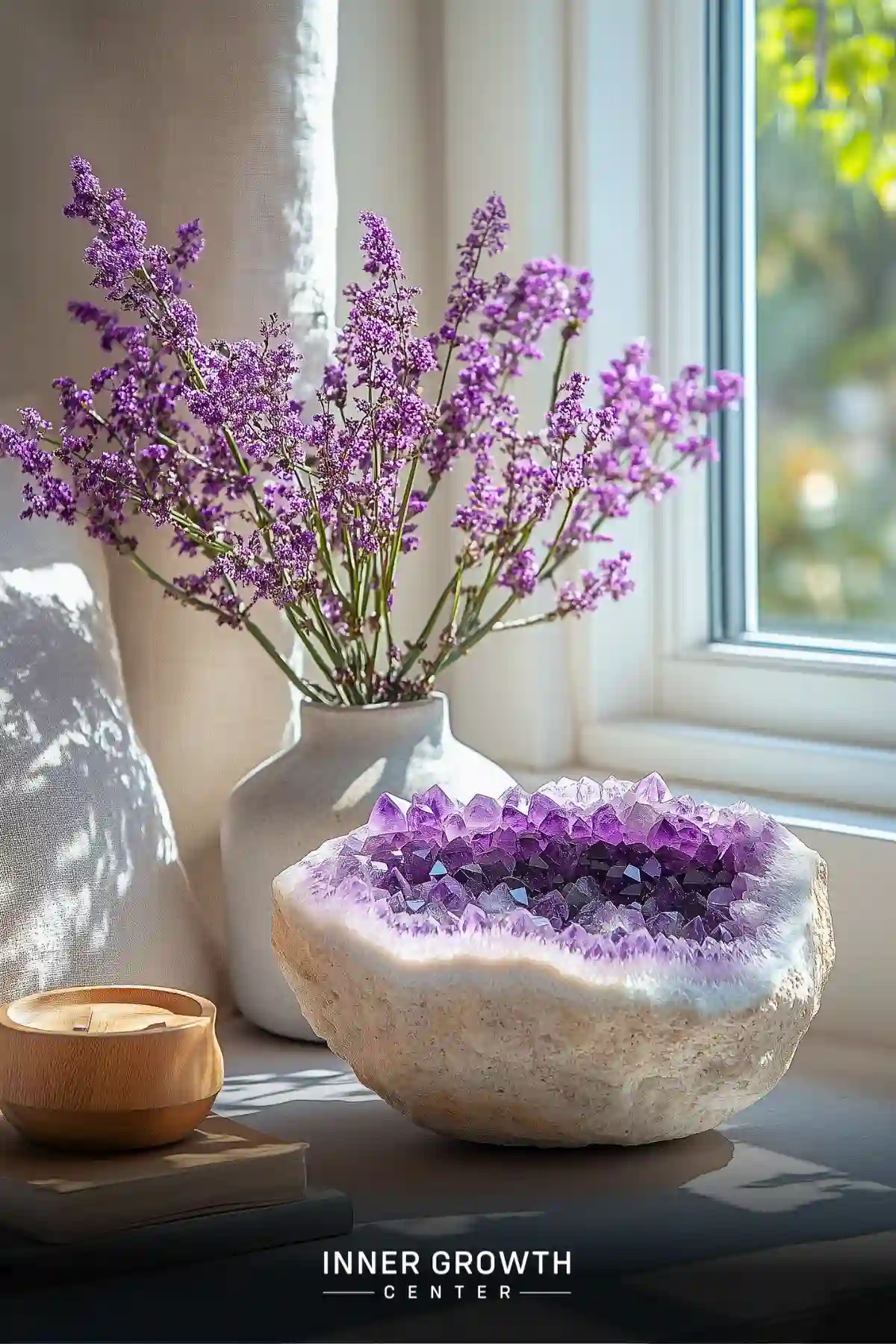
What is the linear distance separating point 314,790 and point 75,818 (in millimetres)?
166

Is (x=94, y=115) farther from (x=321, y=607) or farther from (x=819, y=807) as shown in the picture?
(x=819, y=807)

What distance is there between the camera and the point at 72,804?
1.13m

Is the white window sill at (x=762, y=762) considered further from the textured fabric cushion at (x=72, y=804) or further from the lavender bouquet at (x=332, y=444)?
the textured fabric cushion at (x=72, y=804)

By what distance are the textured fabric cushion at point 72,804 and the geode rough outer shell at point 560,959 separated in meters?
0.22

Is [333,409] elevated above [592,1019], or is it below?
above

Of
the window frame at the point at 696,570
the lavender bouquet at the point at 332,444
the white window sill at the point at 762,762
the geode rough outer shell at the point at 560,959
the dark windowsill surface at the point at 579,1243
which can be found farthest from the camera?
the window frame at the point at 696,570

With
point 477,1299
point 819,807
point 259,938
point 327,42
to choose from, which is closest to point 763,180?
point 327,42

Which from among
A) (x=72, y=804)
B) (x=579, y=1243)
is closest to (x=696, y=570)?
(x=72, y=804)

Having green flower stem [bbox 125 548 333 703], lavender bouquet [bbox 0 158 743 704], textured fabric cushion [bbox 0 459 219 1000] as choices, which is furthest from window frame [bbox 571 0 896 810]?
textured fabric cushion [bbox 0 459 219 1000]

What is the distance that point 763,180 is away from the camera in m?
1.48

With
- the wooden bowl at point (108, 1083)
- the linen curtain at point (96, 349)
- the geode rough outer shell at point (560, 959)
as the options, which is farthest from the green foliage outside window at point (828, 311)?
the wooden bowl at point (108, 1083)

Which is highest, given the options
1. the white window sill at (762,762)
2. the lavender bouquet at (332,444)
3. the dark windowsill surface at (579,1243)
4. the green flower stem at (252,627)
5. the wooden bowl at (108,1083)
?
the lavender bouquet at (332,444)

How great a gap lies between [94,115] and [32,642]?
16.4 inches

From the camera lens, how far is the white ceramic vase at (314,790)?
1.15 metres
